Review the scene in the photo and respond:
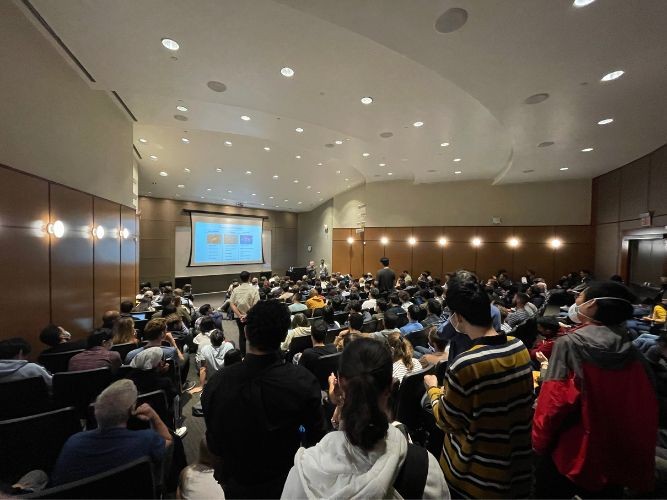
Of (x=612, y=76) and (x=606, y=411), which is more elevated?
(x=612, y=76)

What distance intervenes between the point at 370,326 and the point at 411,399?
2.25 meters

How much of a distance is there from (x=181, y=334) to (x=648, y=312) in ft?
28.2

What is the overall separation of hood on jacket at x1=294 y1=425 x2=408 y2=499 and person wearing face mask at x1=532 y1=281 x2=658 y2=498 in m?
1.16

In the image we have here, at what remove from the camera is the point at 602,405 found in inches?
55.0

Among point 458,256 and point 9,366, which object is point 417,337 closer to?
point 9,366

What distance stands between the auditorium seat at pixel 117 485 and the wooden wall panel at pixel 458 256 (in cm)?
1193

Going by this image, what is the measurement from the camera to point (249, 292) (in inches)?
207

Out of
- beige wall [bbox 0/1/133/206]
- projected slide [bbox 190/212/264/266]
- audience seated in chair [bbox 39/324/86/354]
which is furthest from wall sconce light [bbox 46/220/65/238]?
projected slide [bbox 190/212/264/266]

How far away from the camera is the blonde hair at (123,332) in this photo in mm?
3400

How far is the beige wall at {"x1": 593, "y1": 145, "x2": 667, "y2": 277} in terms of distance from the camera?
6.66 metres

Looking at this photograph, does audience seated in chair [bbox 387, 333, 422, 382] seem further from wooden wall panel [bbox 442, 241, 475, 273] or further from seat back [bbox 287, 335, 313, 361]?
wooden wall panel [bbox 442, 241, 475, 273]

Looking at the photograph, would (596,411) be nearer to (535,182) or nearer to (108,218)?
(108,218)

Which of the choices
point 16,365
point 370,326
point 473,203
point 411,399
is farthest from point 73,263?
point 473,203

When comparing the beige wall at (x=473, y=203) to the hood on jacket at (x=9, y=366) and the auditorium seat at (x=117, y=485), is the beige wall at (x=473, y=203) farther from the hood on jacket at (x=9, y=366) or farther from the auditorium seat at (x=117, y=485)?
the auditorium seat at (x=117, y=485)
